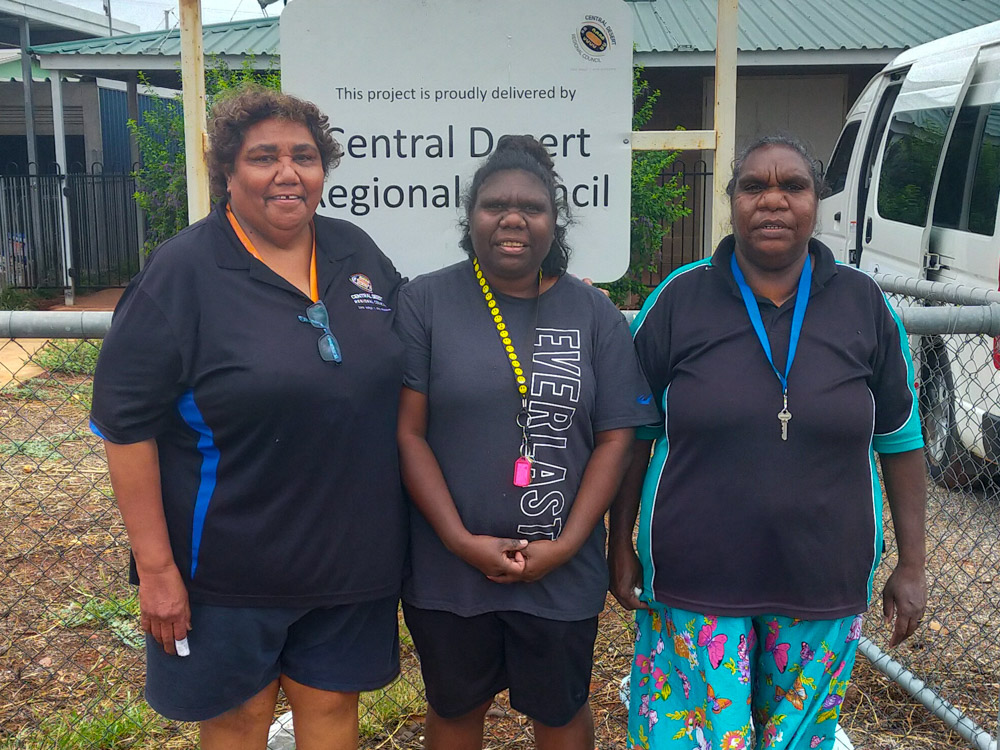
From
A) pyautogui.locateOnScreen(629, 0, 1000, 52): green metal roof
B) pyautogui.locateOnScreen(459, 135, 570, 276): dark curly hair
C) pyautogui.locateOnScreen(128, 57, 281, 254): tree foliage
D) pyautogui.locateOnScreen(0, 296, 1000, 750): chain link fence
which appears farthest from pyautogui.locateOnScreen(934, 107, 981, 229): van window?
pyautogui.locateOnScreen(128, 57, 281, 254): tree foliage

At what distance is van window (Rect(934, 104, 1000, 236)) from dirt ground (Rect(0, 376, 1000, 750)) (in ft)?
4.79

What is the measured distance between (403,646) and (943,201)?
150 inches

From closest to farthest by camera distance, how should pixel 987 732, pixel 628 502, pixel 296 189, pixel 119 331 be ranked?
pixel 119 331 → pixel 296 189 → pixel 628 502 → pixel 987 732

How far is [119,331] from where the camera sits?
213cm

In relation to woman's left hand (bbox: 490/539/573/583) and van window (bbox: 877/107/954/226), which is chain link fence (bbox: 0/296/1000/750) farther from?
woman's left hand (bbox: 490/539/573/583)

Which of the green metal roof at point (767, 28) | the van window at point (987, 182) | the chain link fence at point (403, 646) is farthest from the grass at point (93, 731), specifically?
the green metal roof at point (767, 28)

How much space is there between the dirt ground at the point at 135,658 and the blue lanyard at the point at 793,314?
1.56 meters

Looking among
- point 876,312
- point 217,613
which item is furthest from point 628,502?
point 217,613

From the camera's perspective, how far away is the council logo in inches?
131

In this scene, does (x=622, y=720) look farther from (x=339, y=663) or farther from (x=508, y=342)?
(x=508, y=342)

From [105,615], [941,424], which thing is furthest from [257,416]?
[941,424]

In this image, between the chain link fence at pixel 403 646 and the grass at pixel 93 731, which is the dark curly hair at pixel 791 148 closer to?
the chain link fence at pixel 403 646

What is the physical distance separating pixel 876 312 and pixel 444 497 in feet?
3.47

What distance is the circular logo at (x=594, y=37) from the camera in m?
3.34
